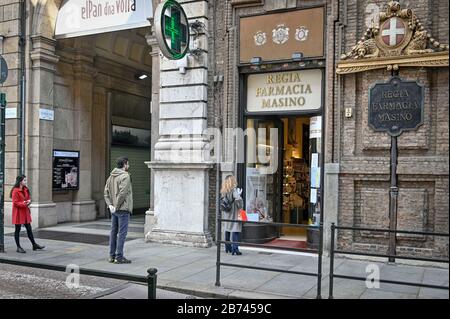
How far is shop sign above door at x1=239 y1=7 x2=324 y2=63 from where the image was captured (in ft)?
32.7

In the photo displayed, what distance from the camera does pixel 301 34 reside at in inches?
397

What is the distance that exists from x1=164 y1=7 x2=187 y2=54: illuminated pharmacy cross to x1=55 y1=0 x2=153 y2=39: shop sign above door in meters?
1.65

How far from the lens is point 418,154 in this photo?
8859 millimetres

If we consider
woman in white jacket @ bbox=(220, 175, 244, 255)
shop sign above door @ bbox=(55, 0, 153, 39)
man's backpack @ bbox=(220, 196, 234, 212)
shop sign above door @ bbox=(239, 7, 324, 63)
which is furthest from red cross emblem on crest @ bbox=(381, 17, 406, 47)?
shop sign above door @ bbox=(55, 0, 153, 39)

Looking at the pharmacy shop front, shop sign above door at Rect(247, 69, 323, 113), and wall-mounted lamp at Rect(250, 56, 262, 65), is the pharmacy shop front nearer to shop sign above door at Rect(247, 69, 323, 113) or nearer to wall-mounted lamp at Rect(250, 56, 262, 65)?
shop sign above door at Rect(247, 69, 323, 113)

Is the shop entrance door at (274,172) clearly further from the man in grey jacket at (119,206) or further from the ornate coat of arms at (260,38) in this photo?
the man in grey jacket at (119,206)

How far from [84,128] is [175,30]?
605 cm

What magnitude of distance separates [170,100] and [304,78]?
316 cm

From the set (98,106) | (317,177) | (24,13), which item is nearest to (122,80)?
(98,106)

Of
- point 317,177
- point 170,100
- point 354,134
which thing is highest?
point 170,100

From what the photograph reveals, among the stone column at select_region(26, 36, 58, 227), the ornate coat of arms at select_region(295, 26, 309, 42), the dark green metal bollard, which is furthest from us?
Answer: the stone column at select_region(26, 36, 58, 227)
